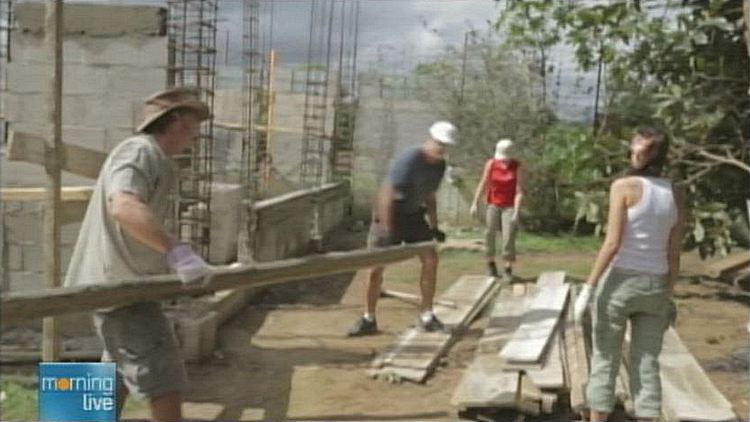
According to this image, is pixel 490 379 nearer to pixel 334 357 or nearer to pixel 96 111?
pixel 334 357

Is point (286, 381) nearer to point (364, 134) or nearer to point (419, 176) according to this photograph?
point (419, 176)

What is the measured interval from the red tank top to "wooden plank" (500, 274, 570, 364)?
103 centimetres

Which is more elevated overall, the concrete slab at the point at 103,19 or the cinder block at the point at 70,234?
the concrete slab at the point at 103,19

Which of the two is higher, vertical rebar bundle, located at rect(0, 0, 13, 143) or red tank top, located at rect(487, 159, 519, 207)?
vertical rebar bundle, located at rect(0, 0, 13, 143)

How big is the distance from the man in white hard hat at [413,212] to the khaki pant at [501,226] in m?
2.00

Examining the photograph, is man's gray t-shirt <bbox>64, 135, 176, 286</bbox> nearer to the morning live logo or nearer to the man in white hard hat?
the morning live logo

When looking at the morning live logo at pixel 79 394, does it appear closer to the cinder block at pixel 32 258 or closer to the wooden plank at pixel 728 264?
the cinder block at pixel 32 258

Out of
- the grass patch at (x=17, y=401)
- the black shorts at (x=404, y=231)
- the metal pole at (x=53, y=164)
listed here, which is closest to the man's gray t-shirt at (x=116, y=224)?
the metal pole at (x=53, y=164)

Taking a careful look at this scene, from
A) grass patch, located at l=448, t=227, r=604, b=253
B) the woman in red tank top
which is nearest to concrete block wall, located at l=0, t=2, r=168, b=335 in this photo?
the woman in red tank top

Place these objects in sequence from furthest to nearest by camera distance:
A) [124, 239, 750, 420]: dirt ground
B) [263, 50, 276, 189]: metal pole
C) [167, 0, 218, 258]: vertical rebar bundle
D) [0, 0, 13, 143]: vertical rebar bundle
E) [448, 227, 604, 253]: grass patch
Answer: [448, 227, 604, 253]: grass patch, [263, 50, 276, 189]: metal pole, [167, 0, 218, 258]: vertical rebar bundle, [0, 0, 13, 143]: vertical rebar bundle, [124, 239, 750, 420]: dirt ground

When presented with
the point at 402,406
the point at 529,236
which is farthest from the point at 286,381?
the point at 529,236

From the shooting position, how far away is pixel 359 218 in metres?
7.38

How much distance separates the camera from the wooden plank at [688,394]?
152 inches

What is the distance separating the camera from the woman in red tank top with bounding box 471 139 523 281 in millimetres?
7738
